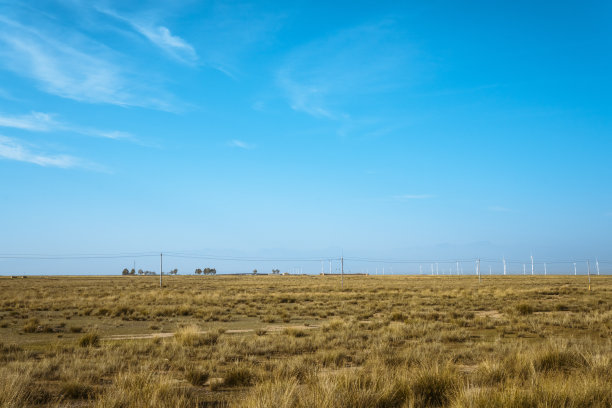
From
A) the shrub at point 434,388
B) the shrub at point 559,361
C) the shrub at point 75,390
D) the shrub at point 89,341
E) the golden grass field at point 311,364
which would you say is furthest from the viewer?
the shrub at point 89,341

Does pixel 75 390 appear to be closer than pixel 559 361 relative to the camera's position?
Yes

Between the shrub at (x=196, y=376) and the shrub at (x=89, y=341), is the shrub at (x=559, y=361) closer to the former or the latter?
the shrub at (x=196, y=376)

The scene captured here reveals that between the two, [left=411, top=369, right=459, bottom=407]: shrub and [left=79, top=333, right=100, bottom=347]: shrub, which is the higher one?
[left=411, top=369, right=459, bottom=407]: shrub

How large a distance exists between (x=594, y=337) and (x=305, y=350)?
1174 centimetres

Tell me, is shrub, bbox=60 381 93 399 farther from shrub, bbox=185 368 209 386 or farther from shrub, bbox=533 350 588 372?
shrub, bbox=533 350 588 372

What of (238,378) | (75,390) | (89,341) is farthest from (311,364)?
(89,341)

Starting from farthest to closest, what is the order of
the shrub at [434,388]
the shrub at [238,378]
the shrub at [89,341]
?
the shrub at [89,341]
the shrub at [238,378]
the shrub at [434,388]

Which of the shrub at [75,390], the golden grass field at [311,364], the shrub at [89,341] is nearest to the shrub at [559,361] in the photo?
the golden grass field at [311,364]

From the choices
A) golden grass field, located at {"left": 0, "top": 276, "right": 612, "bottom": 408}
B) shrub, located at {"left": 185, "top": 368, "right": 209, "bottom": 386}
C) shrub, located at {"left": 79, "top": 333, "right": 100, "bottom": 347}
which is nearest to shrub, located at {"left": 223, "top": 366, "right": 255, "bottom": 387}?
golden grass field, located at {"left": 0, "top": 276, "right": 612, "bottom": 408}

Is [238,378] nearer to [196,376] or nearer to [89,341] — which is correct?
[196,376]

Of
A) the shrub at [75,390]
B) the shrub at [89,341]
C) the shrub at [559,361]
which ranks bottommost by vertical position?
the shrub at [89,341]

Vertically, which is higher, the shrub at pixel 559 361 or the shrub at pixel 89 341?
the shrub at pixel 559 361

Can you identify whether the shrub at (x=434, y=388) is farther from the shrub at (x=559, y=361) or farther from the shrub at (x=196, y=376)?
the shrub at (x=196, y=376)

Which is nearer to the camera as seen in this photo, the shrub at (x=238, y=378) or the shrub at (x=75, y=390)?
the shrub at (x=75, y=390)
